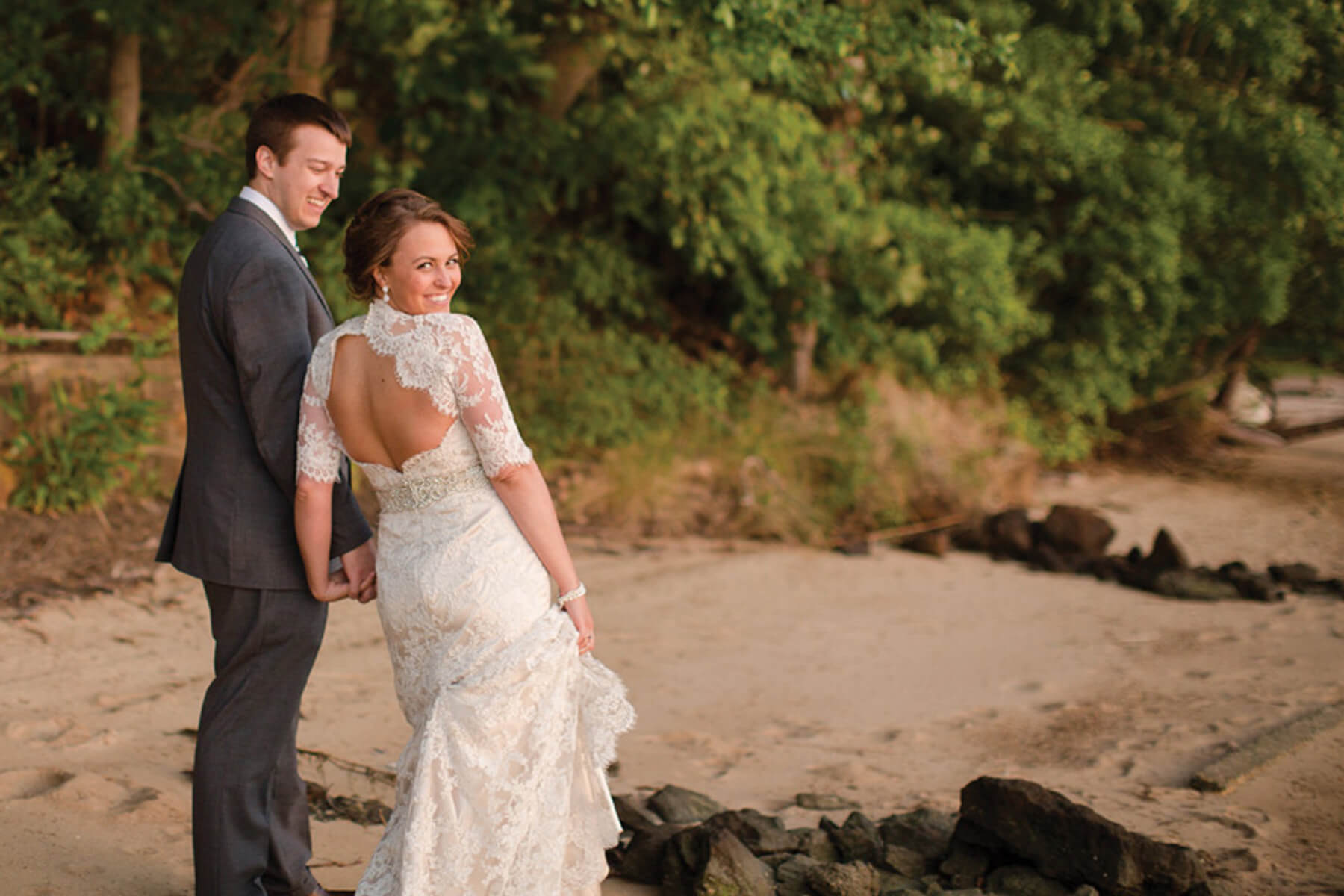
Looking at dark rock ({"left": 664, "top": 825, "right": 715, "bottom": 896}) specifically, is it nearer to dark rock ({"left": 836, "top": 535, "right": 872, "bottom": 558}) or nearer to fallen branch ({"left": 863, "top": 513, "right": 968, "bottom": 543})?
dark rock ({"left": 836, "top": 535, "right": 872, "bottom": 558})

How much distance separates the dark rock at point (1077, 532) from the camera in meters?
8.76

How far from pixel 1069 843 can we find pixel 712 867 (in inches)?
43.7

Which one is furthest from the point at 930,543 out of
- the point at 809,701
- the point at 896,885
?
the point at 896,885

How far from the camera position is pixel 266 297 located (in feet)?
9.25

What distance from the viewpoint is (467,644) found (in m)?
2.75

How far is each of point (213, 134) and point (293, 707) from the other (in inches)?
247

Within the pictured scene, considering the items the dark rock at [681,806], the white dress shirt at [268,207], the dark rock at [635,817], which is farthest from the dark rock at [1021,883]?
the white dress shirt at [268,207]

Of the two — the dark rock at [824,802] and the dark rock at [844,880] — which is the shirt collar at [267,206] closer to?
the dark rock at [844,880]

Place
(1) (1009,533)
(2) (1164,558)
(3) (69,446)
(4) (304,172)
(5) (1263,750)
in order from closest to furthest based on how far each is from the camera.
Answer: (4) (304,172)
(5) (1263,750)
(3) (69,446)
(2) (1164,558)
(1) (1009,533)

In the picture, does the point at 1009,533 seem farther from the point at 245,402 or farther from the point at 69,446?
the point at 245,402

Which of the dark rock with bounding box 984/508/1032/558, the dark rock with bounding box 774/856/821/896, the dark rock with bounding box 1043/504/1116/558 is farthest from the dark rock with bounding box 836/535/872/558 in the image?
the dark rock with bounding box 774/856/821/896

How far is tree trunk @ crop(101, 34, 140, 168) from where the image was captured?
7.86 metres

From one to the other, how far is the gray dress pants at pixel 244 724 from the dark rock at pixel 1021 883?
2.16 m

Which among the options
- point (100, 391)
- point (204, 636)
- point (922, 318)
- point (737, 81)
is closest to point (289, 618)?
point (204, 636)
